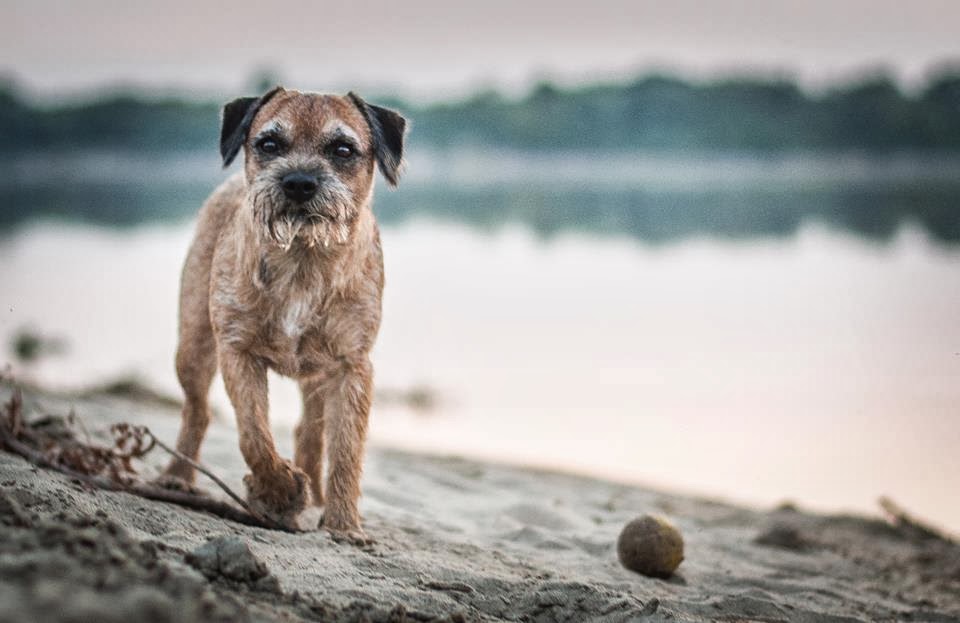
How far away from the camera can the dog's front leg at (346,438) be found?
5984 mm

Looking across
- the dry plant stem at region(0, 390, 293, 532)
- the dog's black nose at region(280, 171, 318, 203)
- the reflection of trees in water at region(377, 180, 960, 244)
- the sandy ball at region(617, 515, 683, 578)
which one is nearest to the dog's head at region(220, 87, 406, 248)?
the dog's black nose at region(280, 171, 318, 203)

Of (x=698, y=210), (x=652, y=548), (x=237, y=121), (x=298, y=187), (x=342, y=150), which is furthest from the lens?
(x=698, y=210)

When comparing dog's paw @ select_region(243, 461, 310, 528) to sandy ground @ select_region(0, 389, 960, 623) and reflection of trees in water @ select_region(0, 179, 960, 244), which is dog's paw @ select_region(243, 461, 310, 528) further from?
reflection of trees in water @ select_region(0, 179, 960, 244)

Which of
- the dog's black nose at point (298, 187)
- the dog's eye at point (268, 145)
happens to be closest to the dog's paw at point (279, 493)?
the dog's black nose at point (298, 187)

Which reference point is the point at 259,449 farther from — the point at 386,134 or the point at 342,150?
the point at 386,134

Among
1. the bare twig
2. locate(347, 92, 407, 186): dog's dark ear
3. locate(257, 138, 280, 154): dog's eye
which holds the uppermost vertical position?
locate(347, 92, 407, 186): dog's dark ear

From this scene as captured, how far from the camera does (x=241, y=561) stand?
4.36m

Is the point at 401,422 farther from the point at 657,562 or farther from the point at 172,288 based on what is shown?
the point at 172,288

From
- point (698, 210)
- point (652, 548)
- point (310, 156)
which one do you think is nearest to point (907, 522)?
point (652, 548)

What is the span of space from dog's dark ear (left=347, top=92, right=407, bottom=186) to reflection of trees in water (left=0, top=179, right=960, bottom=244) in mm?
24584

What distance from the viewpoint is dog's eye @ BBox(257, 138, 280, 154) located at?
19.5 feet

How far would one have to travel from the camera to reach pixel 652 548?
6254 mm

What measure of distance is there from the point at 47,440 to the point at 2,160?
6080 centimetres

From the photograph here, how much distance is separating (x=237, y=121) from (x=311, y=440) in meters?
1.95
